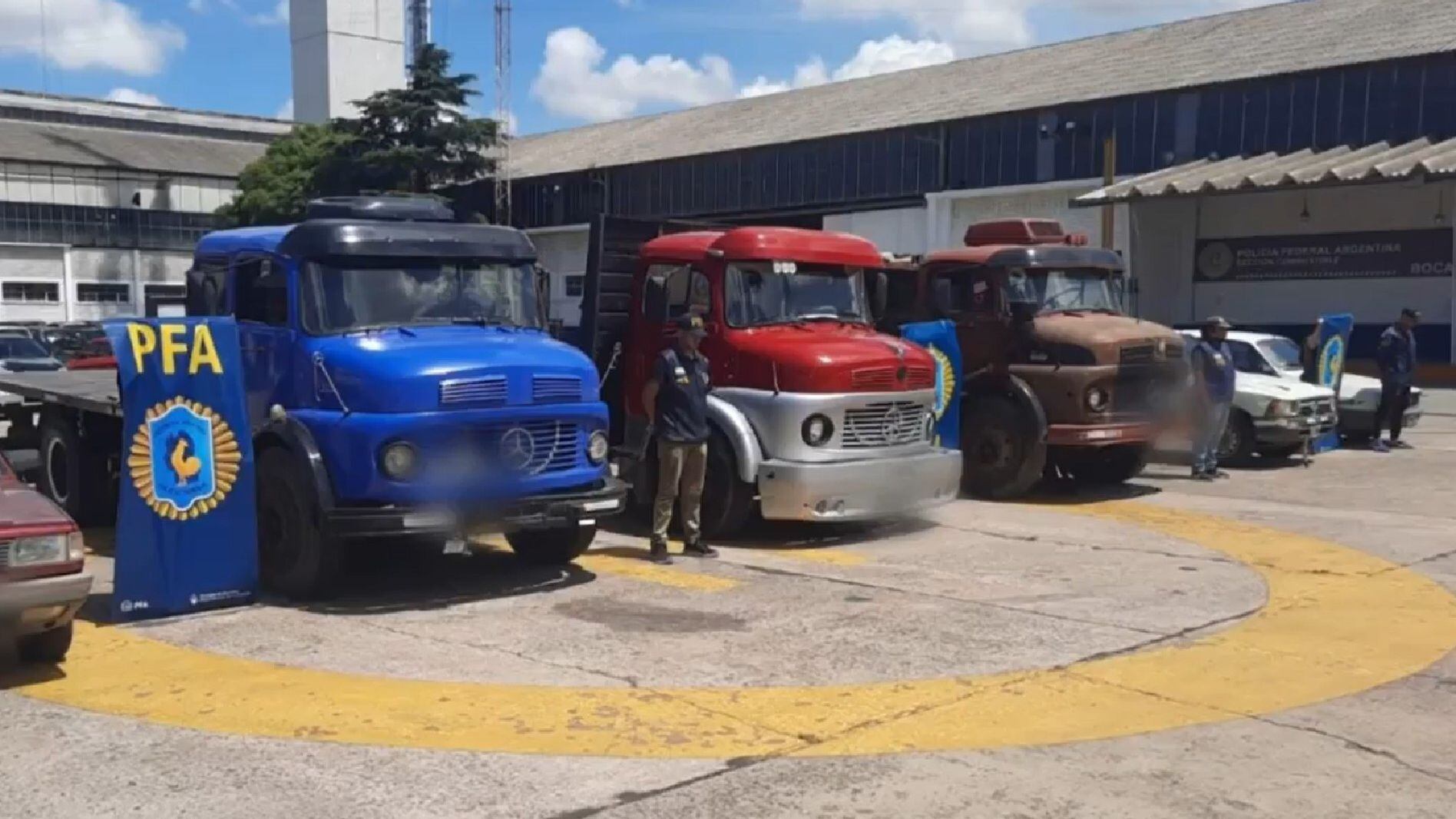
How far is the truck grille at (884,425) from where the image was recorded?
10.9 metres

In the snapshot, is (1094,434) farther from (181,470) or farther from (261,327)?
(181,470)

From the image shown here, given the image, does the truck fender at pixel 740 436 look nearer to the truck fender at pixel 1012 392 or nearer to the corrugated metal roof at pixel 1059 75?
the truck fender at pixel 1012 392

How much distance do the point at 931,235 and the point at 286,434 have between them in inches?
1155

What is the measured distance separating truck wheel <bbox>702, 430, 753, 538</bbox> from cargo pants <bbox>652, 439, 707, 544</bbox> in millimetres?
371

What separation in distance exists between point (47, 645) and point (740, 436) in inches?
208

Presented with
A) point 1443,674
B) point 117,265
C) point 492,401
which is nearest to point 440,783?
point 492,401

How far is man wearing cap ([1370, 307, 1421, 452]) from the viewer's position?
18.0 meters

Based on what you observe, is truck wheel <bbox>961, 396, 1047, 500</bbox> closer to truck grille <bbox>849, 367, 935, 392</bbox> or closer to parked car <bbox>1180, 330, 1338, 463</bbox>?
truck grille <bbox>849, 367, 935, 392</bbox>

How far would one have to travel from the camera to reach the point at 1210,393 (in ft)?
49.5

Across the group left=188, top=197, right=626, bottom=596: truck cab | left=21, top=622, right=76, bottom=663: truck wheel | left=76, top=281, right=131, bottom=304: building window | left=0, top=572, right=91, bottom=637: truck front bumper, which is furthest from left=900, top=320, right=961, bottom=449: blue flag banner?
left=76, top=281, right=131, bottom=304: building window

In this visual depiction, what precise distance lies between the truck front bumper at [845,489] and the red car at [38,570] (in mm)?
5231

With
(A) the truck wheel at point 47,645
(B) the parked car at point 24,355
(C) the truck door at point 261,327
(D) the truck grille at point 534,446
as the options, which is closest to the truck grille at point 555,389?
(D) the truck grille at point 534,446

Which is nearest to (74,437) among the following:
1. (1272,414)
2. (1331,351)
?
(1272,414)

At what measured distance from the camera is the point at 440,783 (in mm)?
5480
